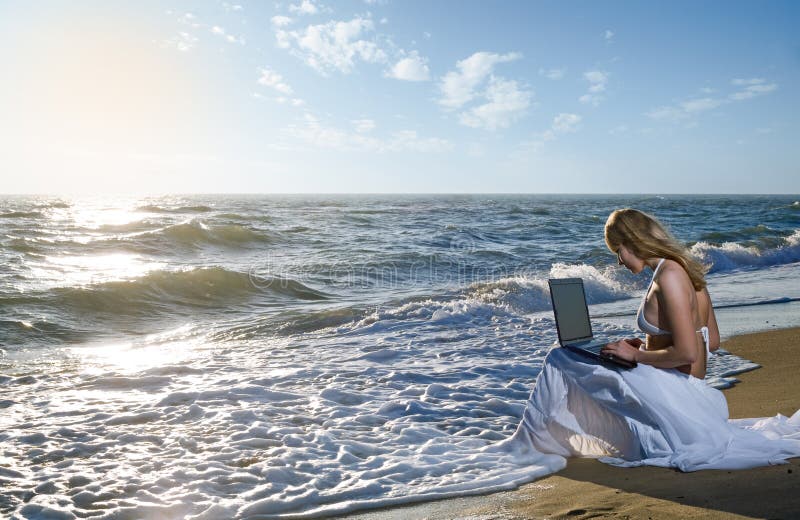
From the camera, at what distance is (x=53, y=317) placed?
392 inches

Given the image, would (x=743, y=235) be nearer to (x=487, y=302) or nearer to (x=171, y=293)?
(x=487, y=302)

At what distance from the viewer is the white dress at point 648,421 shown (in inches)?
135

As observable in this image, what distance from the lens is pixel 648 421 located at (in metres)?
3.57

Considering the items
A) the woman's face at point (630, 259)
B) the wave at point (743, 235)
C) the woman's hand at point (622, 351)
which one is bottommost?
the woman's hand at point (622, 351)

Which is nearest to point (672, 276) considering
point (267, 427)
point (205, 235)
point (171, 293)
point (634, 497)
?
point (634, 497)

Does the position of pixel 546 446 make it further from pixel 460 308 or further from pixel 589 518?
pixel 460 308

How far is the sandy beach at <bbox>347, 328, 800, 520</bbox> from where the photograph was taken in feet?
9.57

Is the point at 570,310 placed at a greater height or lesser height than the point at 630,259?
lesser

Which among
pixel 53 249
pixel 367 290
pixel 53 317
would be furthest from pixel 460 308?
pixel 53 249

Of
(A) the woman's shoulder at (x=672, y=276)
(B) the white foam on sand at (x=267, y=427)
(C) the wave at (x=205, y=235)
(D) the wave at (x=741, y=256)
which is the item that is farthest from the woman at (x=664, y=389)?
(C) the wave at (x=205, y=235)

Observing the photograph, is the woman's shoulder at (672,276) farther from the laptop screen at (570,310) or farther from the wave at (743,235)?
the wave at (743,235)

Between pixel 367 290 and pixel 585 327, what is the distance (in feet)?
31.4

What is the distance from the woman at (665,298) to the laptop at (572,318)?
10.5 inches

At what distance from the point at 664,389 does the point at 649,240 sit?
2.89 feet
